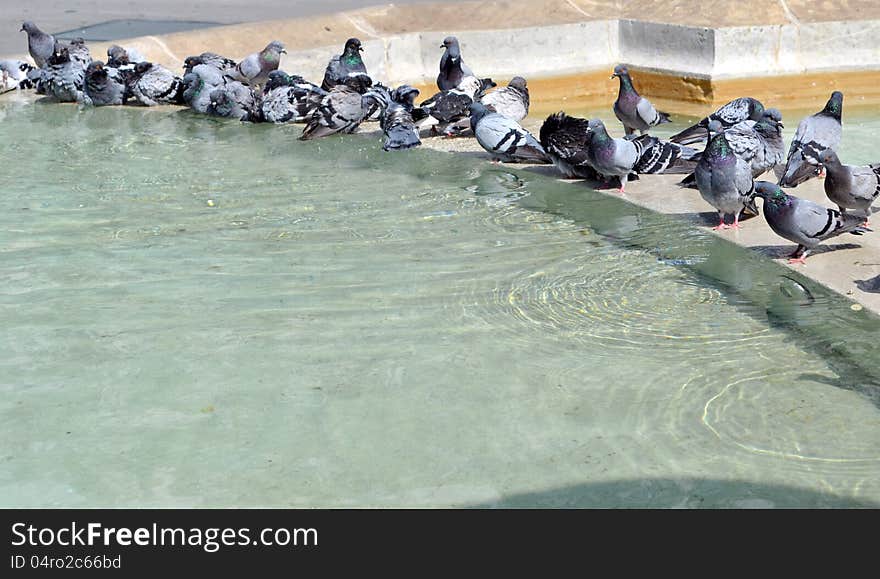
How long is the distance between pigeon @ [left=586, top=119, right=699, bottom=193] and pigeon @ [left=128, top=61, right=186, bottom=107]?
4.77 meters

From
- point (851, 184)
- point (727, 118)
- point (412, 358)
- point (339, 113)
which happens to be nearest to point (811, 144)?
point (851, 184)

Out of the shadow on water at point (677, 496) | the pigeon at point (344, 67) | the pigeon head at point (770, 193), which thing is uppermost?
the pigeon at point (344, 67)

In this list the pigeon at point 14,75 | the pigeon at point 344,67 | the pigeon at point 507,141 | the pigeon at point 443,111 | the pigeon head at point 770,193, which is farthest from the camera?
the pigeon at point 14,75

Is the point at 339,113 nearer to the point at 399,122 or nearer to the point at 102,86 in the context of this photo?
the point at 399,122

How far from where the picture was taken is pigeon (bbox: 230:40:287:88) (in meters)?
10.5

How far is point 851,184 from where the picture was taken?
577 centimetres

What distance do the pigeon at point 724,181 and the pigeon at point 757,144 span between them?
1.47 ft

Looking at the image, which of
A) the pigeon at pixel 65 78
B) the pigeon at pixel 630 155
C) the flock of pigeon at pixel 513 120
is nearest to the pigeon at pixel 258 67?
the flock of pigeon at pixel 513 120

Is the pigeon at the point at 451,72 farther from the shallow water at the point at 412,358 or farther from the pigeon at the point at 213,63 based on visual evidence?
the shallow water at the point at 412,358

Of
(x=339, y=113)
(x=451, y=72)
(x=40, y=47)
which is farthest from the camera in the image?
(x=40, y=47)

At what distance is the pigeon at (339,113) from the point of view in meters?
8.74

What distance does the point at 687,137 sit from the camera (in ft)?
25.6

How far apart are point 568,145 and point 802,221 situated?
2.22 meters

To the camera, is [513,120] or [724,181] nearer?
[724,181]
